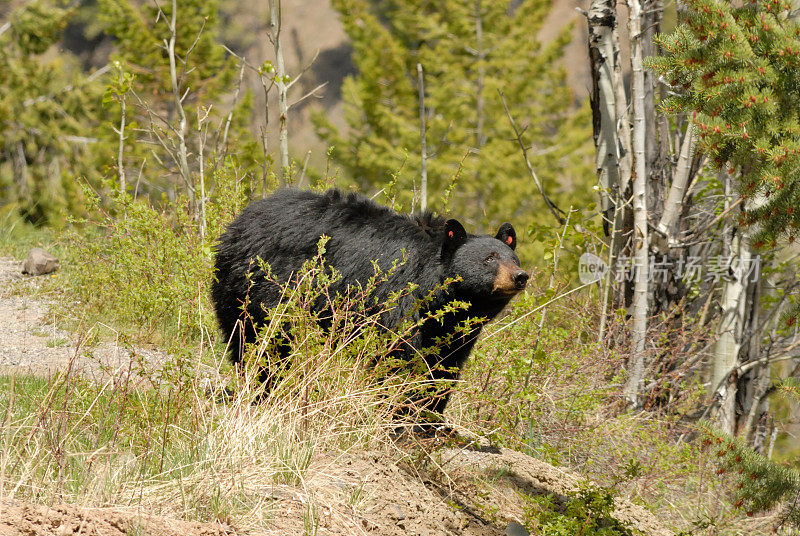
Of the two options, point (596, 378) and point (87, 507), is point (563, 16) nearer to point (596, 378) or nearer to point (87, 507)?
point (596, 378)

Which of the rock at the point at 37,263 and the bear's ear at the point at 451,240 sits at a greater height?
the bear's ear at the point at 451,240

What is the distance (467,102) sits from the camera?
2084 cm

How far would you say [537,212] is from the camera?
65.1 feet

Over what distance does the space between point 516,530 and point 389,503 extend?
0.65m

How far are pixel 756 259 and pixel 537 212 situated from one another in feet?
41.2

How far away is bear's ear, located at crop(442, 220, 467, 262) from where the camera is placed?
480 centimetres

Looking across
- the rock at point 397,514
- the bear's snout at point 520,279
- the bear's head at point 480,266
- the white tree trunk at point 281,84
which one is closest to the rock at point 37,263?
the white tree trunk at point 281,84

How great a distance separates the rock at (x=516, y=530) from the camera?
367 centimetres

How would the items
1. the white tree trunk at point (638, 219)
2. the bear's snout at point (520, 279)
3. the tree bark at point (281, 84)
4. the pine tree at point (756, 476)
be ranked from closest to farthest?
the pine tree at point (756, 476), the bear's snout at point (520, 279), the white tree trunk at point (638, 219), the tree bark at point (281, 84)

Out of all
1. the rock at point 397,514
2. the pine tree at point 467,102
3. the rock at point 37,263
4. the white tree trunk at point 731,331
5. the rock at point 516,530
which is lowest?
the rock at point 516,530

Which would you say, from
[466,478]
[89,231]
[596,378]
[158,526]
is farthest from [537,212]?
[158,526]

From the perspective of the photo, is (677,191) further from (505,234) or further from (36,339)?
(36,339)
